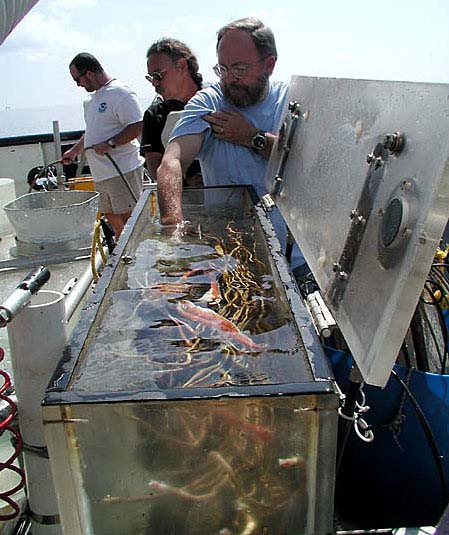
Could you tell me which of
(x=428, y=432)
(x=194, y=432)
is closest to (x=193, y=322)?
(x=194, y=432)

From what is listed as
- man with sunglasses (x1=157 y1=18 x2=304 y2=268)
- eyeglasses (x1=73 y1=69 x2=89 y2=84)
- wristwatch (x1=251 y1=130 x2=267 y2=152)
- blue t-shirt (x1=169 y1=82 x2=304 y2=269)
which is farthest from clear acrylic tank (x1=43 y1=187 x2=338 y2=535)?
eyeglasses (x1=73 y1=69 x2=89 y2=84)

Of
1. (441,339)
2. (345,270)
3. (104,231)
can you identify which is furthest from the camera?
(104,231)

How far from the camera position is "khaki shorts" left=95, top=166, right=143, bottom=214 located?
15.5 feet

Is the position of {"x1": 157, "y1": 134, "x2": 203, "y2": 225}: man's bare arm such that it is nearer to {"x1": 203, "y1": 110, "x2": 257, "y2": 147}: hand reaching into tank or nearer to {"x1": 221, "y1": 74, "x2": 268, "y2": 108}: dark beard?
{"x1": 203, "y1": 110, "x2": 257, "y2": 147}: hand reaching into tank

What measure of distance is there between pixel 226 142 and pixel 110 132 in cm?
240

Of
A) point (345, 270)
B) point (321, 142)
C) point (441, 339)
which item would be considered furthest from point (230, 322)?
point (441, 339)

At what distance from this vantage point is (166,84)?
3637 millimetres

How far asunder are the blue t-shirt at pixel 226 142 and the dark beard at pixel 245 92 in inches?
0.9

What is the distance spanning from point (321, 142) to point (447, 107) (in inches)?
27.4

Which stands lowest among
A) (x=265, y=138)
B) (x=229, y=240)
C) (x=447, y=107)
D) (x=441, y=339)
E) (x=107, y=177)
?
(x=107, y=177)

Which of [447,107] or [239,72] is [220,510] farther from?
[239,72]

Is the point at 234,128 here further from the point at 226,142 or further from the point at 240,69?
the point at 240,69

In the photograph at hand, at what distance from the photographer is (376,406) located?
4.46ft

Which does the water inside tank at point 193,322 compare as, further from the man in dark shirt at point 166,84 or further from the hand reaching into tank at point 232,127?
the man in dark shirt at point 166,84
